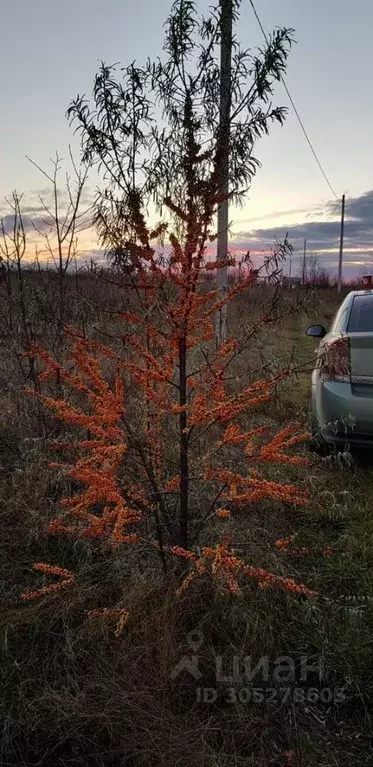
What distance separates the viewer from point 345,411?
4.09 metres

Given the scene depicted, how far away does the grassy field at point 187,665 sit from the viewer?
1.83m

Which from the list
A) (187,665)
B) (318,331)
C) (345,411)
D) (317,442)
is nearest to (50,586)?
(187,665)

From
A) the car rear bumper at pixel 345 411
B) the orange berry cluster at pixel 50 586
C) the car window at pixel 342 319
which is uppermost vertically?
the car window at pixel 342 319

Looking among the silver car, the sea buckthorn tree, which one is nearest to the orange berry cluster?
the sea buckthorn tree

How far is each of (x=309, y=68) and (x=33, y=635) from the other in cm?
860

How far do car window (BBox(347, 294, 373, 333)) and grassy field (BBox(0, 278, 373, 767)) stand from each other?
6.29 ft

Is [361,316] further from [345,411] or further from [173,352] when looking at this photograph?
[173,352]

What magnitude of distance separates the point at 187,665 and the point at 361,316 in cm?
333

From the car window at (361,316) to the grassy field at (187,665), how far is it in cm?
192

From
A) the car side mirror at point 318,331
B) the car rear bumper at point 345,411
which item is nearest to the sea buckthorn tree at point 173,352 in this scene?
the car rear bumper at point 345,411

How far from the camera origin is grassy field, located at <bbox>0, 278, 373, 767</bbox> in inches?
72.1

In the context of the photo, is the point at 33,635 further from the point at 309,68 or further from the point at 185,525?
the point at 309,68

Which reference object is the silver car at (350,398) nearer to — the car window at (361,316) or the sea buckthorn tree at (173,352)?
the car window at (361,316)

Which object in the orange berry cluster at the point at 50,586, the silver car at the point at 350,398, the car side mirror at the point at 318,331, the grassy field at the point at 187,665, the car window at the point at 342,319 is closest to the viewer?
the grassy field at the point at 187,665
